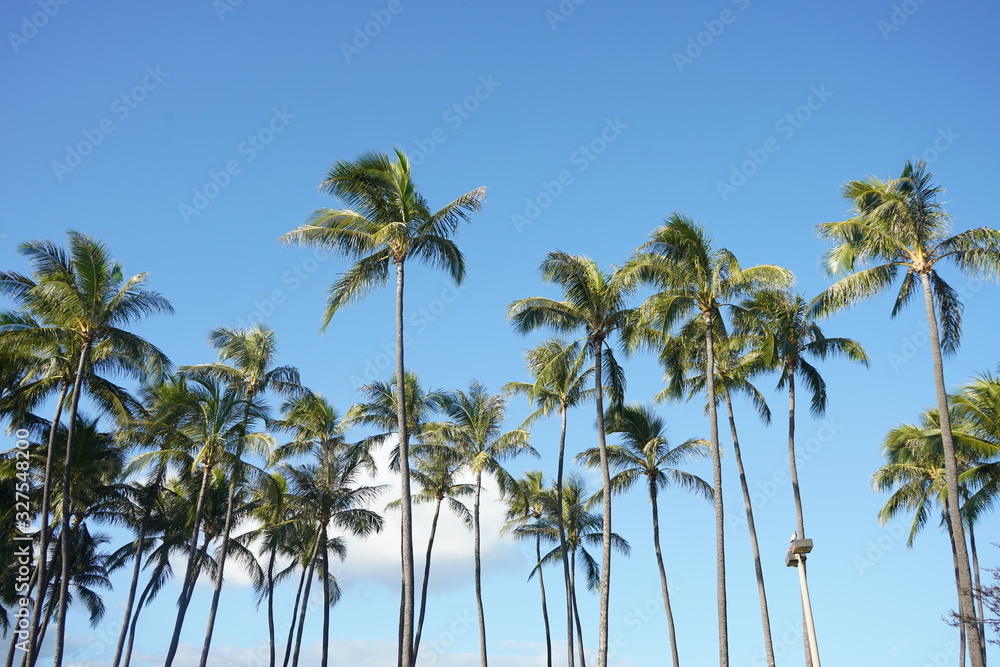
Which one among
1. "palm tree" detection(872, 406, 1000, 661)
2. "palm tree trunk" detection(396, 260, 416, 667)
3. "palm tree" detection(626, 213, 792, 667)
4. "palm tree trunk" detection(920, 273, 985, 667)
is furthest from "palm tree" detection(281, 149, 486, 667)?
"palm tree" detection(872, 406, 1000, 661)

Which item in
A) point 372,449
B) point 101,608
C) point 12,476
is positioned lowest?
point 101,608

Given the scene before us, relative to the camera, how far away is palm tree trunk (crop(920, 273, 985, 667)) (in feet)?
65.9

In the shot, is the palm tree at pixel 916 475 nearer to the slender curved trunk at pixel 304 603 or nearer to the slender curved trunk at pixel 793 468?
the slender curved trunk at pixel 793 468

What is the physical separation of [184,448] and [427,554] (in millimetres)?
11785

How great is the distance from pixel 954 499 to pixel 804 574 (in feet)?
18.4

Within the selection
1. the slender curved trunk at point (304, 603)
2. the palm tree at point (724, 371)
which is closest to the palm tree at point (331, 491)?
the slender curved trunk at point (304, 603)

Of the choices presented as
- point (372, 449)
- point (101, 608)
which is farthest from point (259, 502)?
point (101, 608)

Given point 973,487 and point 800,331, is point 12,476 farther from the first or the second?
point 973,487

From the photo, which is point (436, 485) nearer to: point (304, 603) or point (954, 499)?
point (304, 603)

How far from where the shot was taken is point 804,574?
18.4 metres

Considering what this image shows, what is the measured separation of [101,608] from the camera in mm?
43312

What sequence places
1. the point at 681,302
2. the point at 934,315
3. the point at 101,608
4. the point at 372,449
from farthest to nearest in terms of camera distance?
the point at 101,608, the point at 372,449, the point at 681,302, the point at 934,315

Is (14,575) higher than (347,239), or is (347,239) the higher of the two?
(347,239)

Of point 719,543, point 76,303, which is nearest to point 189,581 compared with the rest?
point 76,303
